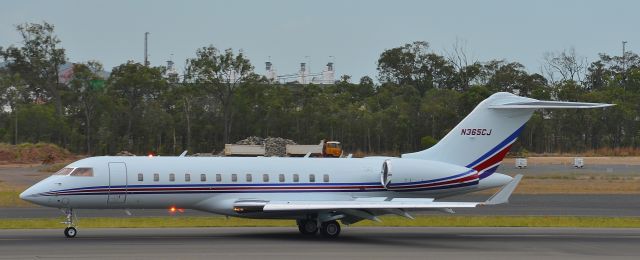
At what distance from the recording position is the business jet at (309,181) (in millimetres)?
26297

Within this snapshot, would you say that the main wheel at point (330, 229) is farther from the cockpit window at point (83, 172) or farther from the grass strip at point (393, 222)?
the cockpit window at point (83, 172)

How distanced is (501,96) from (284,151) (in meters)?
45.5

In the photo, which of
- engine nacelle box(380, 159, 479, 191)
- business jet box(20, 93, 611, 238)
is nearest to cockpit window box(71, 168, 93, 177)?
business jet box(20, 93, 611, 238)

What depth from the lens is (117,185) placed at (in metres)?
26.5

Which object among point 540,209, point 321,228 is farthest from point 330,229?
point 540,209

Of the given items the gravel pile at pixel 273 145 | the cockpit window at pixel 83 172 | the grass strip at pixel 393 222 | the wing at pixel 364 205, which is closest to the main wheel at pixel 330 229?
the wing at pixel 364 205

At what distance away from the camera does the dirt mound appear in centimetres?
7231

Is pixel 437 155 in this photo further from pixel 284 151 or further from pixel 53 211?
pixel 284 151

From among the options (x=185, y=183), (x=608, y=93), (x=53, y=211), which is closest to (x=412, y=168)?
(x=185, y=183)

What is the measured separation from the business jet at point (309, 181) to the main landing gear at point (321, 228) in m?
0.03

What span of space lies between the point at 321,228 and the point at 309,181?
1.55m

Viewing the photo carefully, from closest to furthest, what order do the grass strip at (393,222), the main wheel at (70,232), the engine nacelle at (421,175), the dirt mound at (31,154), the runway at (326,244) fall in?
the runway at (326,244) → the main wheel at (70,232) → the engine nacelle at (421,175) → the grass strip at (393,222) → the dirt mound at (31,154)

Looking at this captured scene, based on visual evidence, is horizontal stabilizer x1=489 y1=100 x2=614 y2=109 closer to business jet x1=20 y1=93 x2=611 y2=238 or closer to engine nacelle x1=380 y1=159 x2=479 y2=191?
business jet x1=20 y1=93 x2=611 y2=238

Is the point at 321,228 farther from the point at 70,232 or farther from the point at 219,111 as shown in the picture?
the point at 219,111
